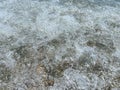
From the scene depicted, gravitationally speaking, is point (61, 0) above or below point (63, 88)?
above

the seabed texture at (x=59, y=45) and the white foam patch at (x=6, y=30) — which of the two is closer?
the seabed texture at (x=59, y=45)

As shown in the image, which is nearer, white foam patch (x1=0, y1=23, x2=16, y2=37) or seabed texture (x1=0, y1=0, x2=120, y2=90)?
seabed texture (x1=0, y1=0, x2=120, y2=90)

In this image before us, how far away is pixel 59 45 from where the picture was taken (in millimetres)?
3822

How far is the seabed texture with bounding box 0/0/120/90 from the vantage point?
10.7 ft

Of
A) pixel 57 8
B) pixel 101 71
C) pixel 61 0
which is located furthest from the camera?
pixel 61 0

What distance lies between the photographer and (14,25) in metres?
4.23

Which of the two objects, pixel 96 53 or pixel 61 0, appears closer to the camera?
pixel 96 53

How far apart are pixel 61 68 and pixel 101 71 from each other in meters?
0.53

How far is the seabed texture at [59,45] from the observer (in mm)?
3256

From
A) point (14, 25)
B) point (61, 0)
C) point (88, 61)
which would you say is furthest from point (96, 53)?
point (61, 0)

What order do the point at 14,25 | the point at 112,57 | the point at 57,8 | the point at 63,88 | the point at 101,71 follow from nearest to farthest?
the point at 63,88, the point at 101,71, the point at 112,57, the point at 14,25, the point at 57,8

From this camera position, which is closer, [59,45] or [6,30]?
[59,45]

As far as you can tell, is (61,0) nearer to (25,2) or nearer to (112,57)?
(25,2)

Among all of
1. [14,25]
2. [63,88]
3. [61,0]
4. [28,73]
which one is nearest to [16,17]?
[14,25]
